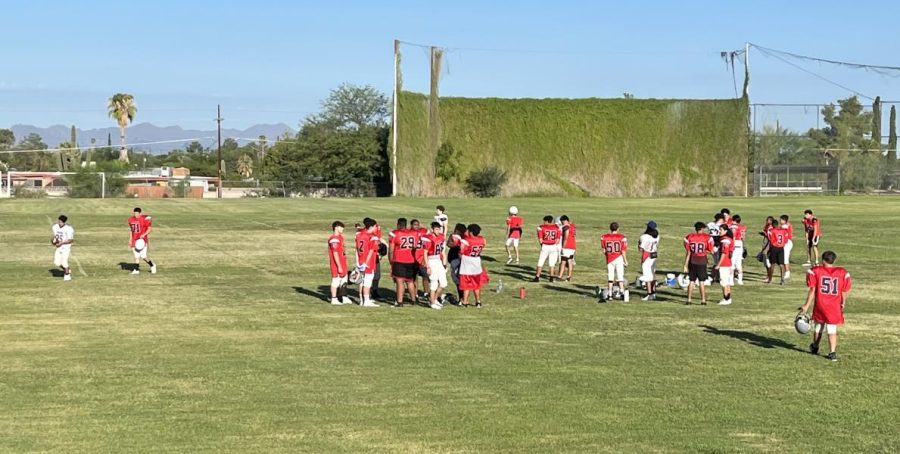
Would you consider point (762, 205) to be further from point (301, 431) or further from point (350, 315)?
point (301, 431)

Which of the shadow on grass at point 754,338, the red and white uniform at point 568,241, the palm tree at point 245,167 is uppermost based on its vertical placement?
the palm tree at point 245,167

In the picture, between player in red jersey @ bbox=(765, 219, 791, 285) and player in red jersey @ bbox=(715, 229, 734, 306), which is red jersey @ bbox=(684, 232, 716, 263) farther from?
player in red jersey @ bbox=(765, 219, 791, 285)

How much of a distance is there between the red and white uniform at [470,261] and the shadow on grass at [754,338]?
4812mm

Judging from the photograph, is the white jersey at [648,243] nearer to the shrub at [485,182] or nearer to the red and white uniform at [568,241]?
the red and white uniform at [568,241]

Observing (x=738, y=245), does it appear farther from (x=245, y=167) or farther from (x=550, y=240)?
(x=245, y=167)

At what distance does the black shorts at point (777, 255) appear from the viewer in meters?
26.0

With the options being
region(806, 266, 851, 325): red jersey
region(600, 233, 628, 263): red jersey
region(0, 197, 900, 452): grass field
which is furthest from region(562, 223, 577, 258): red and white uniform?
region(806, 266, 851, 325): red jersey

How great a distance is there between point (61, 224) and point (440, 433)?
720 inches

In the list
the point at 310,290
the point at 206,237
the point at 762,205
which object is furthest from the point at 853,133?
the point at 310,290

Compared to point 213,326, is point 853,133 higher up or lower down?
higher up

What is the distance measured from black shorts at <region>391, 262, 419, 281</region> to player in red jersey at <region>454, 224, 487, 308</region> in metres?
0.99

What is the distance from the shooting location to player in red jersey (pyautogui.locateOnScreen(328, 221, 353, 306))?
20.7m

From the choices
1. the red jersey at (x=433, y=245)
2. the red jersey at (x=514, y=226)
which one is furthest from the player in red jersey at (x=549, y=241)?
the red jersey at (x=433, y=245)

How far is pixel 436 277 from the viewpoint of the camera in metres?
21.2
